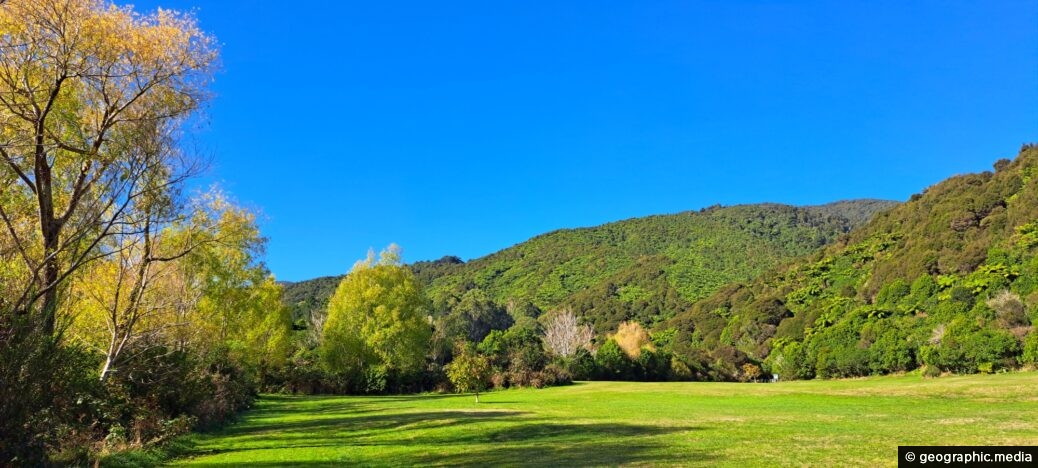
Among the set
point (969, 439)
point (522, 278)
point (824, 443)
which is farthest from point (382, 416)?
point (522, 278)

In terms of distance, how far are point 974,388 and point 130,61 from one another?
3463 cm

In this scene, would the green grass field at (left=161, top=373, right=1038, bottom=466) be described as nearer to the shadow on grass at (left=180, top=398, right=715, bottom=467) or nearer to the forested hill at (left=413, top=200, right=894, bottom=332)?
the shadow on grass at (left=180, top=398, right=715, bottom=467)

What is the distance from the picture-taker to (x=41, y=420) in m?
9.41

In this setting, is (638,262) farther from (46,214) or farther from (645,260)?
(46,214)

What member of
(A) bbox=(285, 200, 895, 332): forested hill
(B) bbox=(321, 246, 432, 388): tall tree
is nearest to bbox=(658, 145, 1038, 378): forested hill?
(A) bbox=(285, 200, 895, 332): forested hill

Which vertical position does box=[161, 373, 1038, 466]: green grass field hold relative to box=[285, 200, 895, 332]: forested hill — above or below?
below

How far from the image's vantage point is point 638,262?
139500mm

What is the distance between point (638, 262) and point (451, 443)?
127569 mm

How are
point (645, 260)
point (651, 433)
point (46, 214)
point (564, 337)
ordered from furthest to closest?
point (645, 260), point (564, 337), point (651, 433), point (46, 214)

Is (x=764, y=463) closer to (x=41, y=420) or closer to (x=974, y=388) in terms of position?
(x=41, y=420)

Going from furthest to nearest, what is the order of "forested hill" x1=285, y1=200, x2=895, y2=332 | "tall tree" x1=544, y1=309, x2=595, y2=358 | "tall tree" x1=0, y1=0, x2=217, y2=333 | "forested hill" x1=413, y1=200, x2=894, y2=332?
1. "forested hill" x1=413, y1=200, x2=894, y2=332
2. "forested hill" x1=285, y1=200, x2=895, y2=332
3. "tall tree" x1=544, y1=309, x2=595, y2=358
4. "tall tree" x1=0, y1=0, x2=217, y2=333

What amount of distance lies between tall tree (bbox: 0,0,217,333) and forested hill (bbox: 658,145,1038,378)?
178 feet

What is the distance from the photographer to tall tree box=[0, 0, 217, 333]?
11844 mm

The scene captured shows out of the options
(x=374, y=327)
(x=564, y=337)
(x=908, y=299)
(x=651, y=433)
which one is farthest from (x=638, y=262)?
(x=651, y=433)
